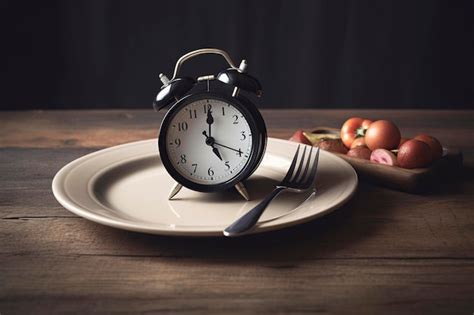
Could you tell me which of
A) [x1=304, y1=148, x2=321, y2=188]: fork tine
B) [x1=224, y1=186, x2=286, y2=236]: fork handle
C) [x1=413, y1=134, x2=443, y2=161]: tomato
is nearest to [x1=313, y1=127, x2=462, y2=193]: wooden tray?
[x1=413, y1=134, x2=443, y2=161]: tomato

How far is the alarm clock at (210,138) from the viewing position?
52.7 inches

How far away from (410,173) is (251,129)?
380 mm

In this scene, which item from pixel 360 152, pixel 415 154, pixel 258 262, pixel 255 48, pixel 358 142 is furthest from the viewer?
pixel 255 48

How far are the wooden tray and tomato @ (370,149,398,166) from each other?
6 cm

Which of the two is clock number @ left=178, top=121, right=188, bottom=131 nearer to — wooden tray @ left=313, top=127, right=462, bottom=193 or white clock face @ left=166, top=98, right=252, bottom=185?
white clock face @ left=166, top=98, right=252, bottom=185

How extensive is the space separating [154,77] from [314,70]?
81cm

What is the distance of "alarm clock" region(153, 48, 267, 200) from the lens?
1.34 m

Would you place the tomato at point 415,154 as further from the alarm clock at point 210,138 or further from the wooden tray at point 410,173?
the alarm clock at point 210,138

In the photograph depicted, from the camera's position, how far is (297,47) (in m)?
3.06

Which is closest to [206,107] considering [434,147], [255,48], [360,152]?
[360,152]

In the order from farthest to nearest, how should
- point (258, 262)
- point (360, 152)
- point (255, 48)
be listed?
point (255, 48), point (360, 152), point (258, 262)

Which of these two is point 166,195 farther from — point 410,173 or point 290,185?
point 410,173

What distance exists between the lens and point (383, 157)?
1.53 m

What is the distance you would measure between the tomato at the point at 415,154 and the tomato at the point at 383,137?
0.47 feet
